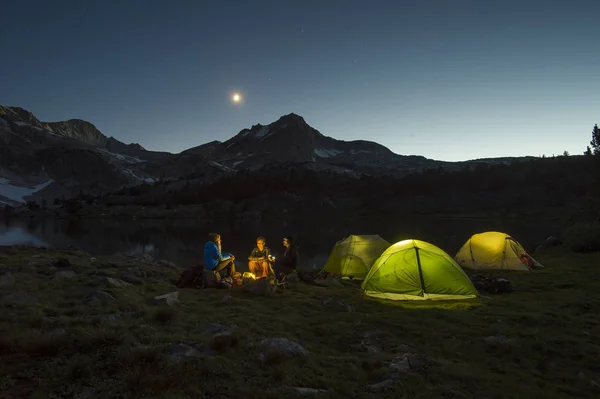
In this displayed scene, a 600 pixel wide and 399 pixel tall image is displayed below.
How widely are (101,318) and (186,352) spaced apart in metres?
2.84

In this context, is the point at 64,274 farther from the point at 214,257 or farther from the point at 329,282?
the point at 329,282

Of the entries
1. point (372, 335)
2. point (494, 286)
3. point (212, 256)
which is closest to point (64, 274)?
point (212, 256)

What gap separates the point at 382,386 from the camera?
22.3 feet

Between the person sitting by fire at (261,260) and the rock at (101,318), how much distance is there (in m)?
8.14

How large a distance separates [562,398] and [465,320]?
4817mm

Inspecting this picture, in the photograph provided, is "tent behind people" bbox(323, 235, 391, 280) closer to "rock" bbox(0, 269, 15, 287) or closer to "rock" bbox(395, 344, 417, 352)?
"rock" bbox(395, 344, 417, 352)

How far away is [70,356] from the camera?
6.74 meters

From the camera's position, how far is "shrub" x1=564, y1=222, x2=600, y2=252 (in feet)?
92.7

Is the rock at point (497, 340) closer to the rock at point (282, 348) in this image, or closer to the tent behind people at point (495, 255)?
the rock at point (282, 348)

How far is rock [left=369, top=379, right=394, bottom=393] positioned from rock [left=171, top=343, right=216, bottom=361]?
9.81ft

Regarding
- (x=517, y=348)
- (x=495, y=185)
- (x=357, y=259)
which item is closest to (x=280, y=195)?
(x=495, y=185)

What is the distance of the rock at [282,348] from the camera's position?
299 inches

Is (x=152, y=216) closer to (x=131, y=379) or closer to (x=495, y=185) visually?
(x=495, y=185)

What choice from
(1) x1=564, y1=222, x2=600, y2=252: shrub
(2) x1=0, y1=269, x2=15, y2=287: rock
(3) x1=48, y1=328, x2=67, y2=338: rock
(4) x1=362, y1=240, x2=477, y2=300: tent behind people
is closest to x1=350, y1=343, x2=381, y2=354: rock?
(3) x1=48, y1=328, x2=67, y2=338: rock
